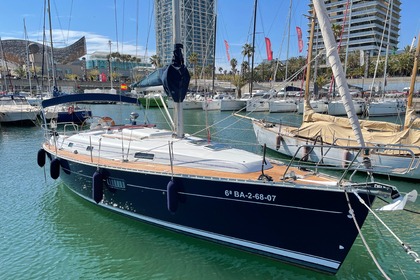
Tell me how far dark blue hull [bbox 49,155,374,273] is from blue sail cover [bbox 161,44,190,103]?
2529mm

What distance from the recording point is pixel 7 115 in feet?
103

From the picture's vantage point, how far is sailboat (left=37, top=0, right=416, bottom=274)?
230 inches

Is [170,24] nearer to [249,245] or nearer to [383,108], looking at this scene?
[249,245]

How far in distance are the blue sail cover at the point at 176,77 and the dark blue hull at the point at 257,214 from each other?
2.53 meters

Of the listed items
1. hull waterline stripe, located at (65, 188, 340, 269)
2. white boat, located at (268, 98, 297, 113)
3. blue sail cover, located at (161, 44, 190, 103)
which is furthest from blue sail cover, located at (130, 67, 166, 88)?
white boat, located at (268, 98, 297, 113)

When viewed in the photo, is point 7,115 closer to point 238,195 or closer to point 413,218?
point 238,195

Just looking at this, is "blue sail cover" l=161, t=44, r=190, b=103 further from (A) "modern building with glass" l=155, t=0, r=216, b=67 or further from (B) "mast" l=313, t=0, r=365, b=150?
(B) "mast" l=313, t=0, r=365, b=150

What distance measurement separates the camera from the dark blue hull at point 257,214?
5.85 metres

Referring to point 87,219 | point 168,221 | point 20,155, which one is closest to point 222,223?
point 168,221

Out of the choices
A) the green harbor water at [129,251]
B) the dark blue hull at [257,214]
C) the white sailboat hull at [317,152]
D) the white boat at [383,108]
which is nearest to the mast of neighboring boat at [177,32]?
the green harbor water at [129,251]

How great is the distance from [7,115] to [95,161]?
28526 mm

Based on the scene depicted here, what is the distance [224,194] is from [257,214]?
2.61 ft

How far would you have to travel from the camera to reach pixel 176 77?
858cm

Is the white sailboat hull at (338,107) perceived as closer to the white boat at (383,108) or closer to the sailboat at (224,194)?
the white boat at (383,108)
